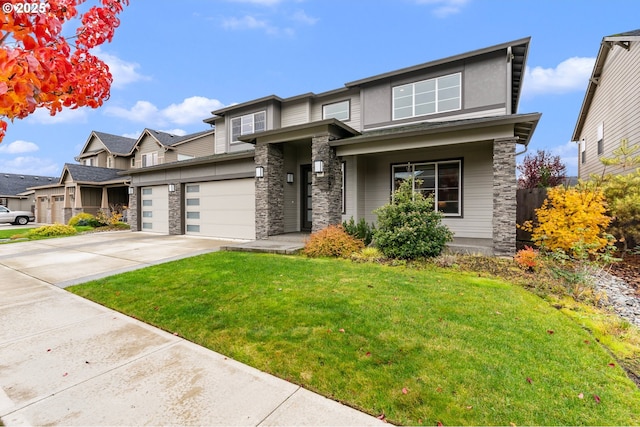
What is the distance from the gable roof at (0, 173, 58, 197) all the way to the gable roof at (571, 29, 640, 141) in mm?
48283

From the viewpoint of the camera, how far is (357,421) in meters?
2.14

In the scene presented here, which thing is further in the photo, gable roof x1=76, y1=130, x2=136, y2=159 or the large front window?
gable roof x1=76, y1=130, x2=136, y2=159

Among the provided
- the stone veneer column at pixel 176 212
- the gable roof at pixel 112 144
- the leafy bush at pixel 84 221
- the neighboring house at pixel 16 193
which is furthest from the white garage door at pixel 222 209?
the neighboring house at pixel 16 193

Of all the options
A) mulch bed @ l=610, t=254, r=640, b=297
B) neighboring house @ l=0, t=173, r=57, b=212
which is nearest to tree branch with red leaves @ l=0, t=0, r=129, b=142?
mulch bed @ l=610, t=254, r=640, b=297

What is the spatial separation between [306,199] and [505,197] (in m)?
6.79

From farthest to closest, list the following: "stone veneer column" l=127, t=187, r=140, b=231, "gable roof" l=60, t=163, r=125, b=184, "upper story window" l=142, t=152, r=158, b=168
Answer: "upper story window" l=142, t=152, r=158, b=168, "gable roof" l=60, t=163, r=125, b=184, "stone veneer column" l=127, t=187, r=140, b=231

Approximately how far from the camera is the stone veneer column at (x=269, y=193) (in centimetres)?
1052

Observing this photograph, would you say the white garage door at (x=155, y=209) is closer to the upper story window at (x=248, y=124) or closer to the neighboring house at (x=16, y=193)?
the upper story window at (x=248, y=124)

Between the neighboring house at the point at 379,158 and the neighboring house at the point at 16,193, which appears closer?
the neighboring house at the point at 379,158

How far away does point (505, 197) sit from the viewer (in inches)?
293

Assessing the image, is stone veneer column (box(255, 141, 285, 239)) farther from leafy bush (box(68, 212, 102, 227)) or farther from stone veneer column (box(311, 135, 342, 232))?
leafy bush (box(68, 212, 102, 227))

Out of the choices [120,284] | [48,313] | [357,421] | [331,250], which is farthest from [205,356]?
[331,250]

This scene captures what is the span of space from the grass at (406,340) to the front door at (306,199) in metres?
5.93

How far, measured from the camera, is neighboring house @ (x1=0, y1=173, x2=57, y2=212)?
31.4 metres
